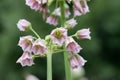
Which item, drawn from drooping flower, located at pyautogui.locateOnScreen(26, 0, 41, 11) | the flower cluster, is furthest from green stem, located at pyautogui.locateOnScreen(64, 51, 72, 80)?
drooping flower, located at pyautogui.locateOnScreen(26, 0, 41, 11)

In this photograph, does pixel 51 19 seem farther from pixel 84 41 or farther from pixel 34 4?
pixel 84 41

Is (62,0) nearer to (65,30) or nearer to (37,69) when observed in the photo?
(65,30)

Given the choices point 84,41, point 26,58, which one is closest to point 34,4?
point 26,58

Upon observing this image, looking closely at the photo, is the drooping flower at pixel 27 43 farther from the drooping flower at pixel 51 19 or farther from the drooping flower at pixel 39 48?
the drooping flower at pixel 51 19

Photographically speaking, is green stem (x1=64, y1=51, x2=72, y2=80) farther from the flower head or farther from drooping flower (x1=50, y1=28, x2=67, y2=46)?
the flower head

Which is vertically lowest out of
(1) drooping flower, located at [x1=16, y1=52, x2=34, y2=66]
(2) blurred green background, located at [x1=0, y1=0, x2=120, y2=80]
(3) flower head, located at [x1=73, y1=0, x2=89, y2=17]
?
(1) drooping flower, located at [x1=16, y1=52, x2=34, y2=66]

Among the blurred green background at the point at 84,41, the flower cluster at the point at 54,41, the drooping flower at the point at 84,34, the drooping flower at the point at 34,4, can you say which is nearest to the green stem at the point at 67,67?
the flower cluster at the point at 54,41
